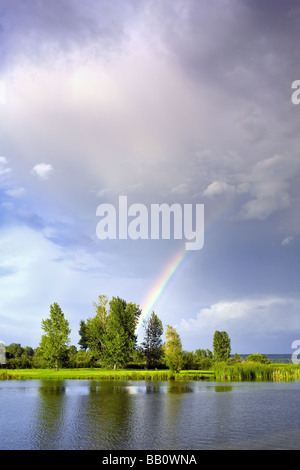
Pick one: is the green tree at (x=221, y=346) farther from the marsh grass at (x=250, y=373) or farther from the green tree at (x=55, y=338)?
the green tree at (x=55, y=338)

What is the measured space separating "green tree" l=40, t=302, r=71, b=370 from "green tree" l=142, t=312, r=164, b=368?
27.4 m

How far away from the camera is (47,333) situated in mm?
95750

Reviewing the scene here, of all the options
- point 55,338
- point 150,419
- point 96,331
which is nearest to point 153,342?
point 96,331

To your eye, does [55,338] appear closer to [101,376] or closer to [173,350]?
[101,376]

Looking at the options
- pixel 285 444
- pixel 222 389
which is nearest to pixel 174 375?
pixel 222 389

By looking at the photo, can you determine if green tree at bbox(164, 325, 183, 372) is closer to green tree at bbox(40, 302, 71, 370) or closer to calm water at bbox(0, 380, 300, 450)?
green tree at bbox(40, 302, 71, 370)

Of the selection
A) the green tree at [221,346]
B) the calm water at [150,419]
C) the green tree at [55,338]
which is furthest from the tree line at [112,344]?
the green tree at [221,346]

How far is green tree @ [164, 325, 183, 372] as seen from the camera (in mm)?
90438

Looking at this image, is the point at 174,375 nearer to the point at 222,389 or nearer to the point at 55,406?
the point at 222,389

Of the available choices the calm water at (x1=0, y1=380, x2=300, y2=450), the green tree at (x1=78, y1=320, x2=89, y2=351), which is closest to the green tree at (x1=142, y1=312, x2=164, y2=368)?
the green tree at (x1=78, y1=320, x2=89, y2=351)
